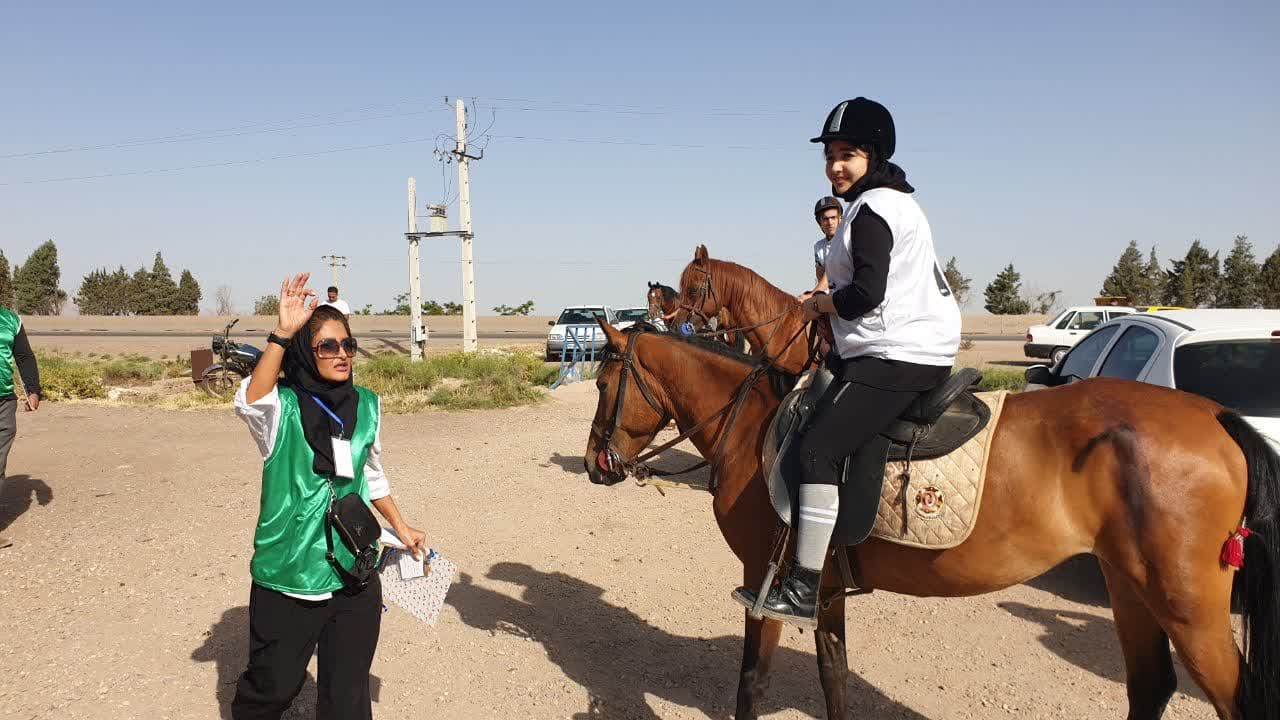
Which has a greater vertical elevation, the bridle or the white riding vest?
the white riding vest

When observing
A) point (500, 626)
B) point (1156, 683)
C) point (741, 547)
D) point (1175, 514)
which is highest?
point (1175, 514)

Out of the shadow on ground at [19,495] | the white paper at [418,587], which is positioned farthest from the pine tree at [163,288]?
the white paper at [418,587]

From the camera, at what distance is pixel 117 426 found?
12.6 meters

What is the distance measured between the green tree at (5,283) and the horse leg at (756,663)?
211 feet

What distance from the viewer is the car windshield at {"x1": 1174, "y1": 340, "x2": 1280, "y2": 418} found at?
5.16 metres

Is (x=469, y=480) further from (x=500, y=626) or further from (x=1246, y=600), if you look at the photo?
(x=1246, y=600)

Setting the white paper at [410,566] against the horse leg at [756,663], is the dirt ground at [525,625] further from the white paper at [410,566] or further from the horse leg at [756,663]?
the white paper at [410,566]

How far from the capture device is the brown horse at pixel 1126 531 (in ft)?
9.64

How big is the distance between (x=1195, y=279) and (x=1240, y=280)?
8.49 feet

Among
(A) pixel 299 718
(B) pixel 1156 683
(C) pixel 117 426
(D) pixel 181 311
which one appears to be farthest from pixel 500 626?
(D) pixel 181 311

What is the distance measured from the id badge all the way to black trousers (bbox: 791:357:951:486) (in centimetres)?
183

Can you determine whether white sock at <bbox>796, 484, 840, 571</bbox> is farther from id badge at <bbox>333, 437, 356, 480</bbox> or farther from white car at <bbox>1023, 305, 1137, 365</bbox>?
white car at <bbox>1023, 305, 1137, 365</bbox>

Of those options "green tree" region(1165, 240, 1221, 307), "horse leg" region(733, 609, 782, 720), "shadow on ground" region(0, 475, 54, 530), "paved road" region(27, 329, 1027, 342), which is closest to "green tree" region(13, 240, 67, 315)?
"paved road" region(27, 329, 1027, 342)

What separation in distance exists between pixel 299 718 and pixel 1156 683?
4.15 meters
